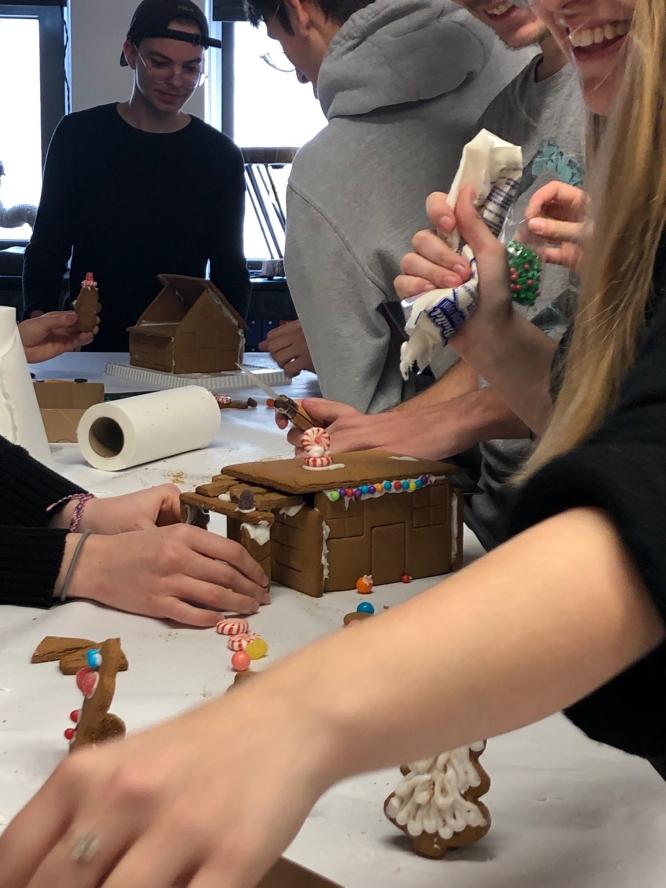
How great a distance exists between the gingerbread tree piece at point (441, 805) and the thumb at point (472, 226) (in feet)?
1.72

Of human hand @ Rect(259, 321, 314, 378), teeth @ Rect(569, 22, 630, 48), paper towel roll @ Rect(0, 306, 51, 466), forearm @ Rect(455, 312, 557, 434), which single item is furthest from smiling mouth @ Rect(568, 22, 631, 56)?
human hand @ Rect(259, 321, 314, 378)

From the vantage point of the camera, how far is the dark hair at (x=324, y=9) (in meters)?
1.74

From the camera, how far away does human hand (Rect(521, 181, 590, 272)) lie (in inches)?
36.8

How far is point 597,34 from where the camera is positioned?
792 mm

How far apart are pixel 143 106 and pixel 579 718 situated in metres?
3.01

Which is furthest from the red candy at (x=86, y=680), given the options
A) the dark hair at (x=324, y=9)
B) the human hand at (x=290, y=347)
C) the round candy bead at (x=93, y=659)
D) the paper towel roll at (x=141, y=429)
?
the human hand at (x=290, y=347)

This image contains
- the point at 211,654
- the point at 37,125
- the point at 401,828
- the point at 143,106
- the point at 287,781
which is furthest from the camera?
the point at 37,125

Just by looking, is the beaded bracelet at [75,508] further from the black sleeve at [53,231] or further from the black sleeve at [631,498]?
the black sleeve at [53,231]

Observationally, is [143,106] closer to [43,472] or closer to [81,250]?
[81,250]

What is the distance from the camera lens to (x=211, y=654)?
907mm

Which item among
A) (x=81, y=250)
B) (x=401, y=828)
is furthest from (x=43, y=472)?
(x=81, y=250)

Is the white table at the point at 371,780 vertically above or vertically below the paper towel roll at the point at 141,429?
above

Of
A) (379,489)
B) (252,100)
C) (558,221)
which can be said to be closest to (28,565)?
(379,489)

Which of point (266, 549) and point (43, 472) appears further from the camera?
point (43, 472)
